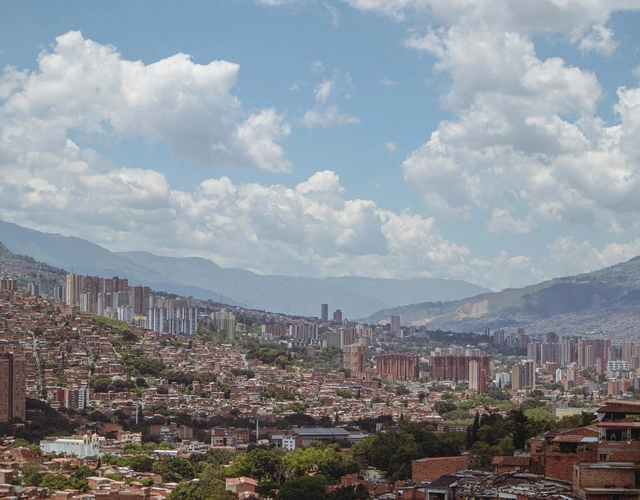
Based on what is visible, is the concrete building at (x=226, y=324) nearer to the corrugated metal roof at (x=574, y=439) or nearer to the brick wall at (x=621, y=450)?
the corrugated metal roof at (x=574, y=439)

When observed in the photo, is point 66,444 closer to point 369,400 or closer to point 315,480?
point 315,480

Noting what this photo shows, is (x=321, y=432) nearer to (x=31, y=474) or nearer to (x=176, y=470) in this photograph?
(x=176, y=470)

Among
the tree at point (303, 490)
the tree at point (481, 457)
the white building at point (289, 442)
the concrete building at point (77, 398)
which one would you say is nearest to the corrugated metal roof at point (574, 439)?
the tree at point (481, 457)

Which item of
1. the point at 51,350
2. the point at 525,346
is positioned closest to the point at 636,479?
the point at 51,350

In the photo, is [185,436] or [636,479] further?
[185,436]

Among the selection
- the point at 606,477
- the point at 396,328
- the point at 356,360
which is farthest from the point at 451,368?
the point at 606,477
